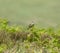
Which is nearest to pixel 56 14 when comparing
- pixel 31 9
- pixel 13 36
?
pixel 31 9

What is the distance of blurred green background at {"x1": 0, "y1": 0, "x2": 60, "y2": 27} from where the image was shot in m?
4.82

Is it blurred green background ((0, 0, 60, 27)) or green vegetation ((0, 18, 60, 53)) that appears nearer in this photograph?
green vegetation ((0, 18, 60, 53))

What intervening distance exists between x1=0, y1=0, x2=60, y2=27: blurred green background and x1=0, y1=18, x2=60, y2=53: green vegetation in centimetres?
24

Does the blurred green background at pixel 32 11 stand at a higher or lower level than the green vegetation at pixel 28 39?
higher

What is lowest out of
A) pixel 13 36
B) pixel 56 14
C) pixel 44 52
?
pixel 44 52

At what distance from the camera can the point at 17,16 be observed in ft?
16.1

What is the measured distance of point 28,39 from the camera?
419cm

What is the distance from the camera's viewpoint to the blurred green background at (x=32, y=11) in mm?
4816

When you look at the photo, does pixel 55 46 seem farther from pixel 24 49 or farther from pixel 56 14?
pixel 56 14

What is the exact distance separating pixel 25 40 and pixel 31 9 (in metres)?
1.01

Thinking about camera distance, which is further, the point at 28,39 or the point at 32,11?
the point at 32,11

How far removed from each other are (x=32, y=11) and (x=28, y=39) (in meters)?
0.94

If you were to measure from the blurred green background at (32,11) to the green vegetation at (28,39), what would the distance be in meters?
0.24

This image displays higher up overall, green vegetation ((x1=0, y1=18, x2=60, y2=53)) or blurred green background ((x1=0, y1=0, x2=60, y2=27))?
blurred green background ((x1=0, y1=0, x2=60, y2=27))
